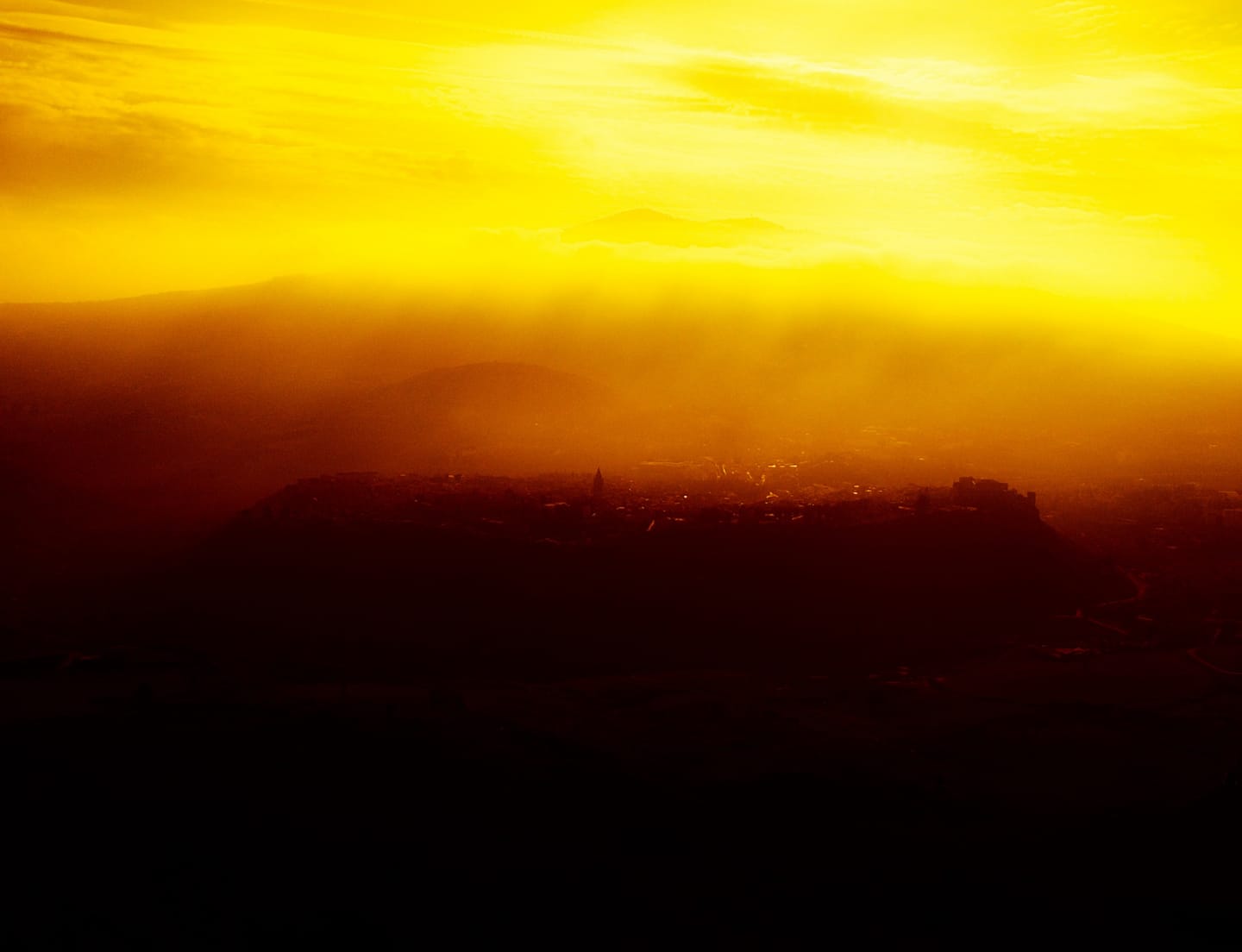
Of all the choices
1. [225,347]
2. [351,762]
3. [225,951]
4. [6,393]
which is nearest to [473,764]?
[351,762]

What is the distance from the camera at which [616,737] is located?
35.3 meters

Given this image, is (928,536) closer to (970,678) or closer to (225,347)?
(970,678)

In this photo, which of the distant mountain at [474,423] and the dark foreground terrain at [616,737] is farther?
the distant mountain at [474,423]

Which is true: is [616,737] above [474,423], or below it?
below

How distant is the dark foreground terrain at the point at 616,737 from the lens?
87.9 feet

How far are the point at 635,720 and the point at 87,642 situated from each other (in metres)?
18.7

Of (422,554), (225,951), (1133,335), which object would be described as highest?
(1133,335)

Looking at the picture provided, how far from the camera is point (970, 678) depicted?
141ft

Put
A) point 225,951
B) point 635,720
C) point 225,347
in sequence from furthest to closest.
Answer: point 225,347, point 635,720, point 225,951

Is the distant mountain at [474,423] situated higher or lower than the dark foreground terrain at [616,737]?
higher

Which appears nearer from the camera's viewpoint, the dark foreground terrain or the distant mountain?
the dark foreground terrain

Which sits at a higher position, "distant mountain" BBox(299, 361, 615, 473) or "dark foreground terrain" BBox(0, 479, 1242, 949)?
"distant mountain" BBox(299, 361, 615, 473)

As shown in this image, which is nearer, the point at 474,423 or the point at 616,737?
the point at 616,737

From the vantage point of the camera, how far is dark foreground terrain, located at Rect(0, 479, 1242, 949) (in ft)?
87.9
